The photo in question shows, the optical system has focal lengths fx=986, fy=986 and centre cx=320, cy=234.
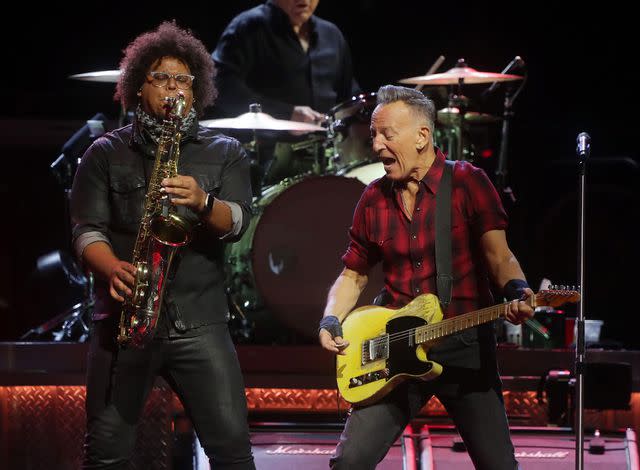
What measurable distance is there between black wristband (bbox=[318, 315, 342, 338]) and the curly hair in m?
1.01

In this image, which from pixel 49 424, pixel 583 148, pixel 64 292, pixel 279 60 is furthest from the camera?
pixel 64 292

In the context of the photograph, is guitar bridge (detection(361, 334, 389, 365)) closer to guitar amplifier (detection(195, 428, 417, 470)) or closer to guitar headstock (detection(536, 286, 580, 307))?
guitar headstock (detection(536, 286, 580, 307))

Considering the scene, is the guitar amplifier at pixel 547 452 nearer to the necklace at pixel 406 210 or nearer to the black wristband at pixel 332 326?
the black wristband at pixel 332 326

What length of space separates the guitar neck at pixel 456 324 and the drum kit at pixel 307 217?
2.57 m

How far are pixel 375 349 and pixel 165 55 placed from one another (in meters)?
1.46

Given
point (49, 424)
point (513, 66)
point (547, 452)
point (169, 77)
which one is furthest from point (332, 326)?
point (513, 66)

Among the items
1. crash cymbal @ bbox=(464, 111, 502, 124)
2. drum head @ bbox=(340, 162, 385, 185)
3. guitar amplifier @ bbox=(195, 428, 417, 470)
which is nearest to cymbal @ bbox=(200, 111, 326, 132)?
→ drum head @ bbox=(340, 162, 385, 185)

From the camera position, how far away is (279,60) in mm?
7758

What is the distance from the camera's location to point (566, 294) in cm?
347

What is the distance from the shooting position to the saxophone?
360 cm

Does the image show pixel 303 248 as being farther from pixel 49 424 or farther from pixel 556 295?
pixel 556 295

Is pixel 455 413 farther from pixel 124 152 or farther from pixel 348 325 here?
pixel 124 152

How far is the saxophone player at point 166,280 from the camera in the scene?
3695 millimetres

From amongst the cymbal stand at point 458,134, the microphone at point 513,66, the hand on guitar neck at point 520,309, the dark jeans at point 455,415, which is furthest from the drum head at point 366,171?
the hand on guitar neck at point 520,309
